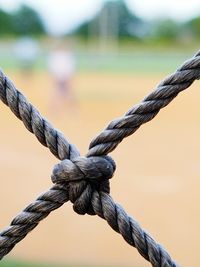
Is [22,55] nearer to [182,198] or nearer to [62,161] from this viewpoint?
[182,198]

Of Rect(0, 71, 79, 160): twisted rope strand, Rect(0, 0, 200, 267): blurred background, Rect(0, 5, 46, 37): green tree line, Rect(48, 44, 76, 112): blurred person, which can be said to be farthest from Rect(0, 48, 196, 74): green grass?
Rect(0, 71, 79, 160): twisted rope strand

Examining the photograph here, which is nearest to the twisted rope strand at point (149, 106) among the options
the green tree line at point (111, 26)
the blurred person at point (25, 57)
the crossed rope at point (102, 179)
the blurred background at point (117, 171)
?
the crossed rope at point (102, 179)

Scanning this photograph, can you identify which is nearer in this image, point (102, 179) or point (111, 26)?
point (102, 179)

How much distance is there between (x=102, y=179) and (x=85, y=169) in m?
0.02

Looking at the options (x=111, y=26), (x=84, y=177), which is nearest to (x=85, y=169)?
(x=84, y=177)

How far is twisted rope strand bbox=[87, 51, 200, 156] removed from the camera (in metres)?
0.44

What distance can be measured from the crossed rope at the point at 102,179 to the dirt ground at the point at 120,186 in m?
2.15

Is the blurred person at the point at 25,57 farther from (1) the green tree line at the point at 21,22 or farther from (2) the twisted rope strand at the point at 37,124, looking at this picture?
(2) the twisted rope strand at the point at 37,124

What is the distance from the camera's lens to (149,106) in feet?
1.48

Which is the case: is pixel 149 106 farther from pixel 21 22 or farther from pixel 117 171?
pixel 21 22

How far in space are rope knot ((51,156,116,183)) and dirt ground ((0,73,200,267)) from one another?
215 centimetres

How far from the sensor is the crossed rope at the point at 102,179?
1.46ft

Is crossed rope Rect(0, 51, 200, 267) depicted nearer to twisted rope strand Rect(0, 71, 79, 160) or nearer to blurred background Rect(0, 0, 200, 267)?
twisted rope strand Rect(0, 71, 79, 160)

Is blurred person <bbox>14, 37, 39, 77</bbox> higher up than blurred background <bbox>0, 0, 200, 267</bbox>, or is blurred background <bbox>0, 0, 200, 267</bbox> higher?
blurred person <bbox>14, 37, 39, 77</bbox>
